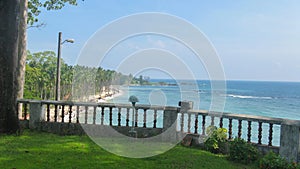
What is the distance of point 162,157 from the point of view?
5.52 m

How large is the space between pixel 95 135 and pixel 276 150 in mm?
4411

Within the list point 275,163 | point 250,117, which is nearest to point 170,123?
point 250,117

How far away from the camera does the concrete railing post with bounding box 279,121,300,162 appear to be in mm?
5340

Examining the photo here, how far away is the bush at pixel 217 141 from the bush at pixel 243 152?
48 cm

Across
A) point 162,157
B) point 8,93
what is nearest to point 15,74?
point 8,93

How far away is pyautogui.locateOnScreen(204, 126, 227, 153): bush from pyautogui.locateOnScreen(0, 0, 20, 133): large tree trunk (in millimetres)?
4949

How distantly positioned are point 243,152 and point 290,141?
928 millimetres

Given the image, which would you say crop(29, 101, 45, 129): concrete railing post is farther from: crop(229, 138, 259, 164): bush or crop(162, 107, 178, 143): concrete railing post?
crop(229, 138, 259, 164): bush

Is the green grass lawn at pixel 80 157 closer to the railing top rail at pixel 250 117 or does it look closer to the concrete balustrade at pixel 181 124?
the concrete balustrade at pixel 181 124

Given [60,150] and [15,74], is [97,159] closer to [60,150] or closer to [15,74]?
[60,150]

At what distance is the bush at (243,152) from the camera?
5559mm

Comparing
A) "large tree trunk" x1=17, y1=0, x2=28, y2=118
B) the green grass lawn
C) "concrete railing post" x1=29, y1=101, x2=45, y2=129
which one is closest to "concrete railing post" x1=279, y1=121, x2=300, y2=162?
the green grass lawn

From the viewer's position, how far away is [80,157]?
206 inches

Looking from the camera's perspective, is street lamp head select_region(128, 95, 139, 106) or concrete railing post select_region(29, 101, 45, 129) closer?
street lamp head select_region(128, 95, 139, 106)
